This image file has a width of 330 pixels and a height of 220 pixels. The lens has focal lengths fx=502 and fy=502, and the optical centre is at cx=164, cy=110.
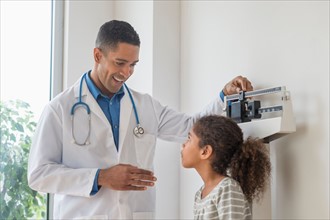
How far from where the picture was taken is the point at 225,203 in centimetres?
159

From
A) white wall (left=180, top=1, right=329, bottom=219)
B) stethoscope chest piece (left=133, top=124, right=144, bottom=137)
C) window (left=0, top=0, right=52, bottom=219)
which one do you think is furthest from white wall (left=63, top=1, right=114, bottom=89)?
stethoscope chest piece (left=133, top=124, right=144, bottom=137)

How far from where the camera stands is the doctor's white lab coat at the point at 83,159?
71.6 inches

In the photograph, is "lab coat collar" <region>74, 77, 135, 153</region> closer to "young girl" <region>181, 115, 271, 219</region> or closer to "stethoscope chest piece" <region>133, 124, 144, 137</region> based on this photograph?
"stethoscope chest piece" <region>133, 124, 144, 137</region>

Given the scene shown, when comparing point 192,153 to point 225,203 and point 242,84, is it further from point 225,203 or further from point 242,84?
point 242,84

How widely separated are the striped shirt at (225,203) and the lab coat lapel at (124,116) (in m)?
0.44

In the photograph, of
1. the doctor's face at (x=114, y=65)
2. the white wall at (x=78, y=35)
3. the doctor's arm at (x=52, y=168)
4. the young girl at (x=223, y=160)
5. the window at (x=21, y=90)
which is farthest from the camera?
the white wall at (x=78, y=35)

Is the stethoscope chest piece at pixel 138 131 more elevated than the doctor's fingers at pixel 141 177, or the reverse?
the stethoscope chest piece at pixel 138 131

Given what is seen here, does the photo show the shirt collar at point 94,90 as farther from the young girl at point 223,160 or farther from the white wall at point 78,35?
the white wall at point 78,35

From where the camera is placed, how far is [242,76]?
2166 mm

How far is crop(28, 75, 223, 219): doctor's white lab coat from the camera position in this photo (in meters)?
1.82

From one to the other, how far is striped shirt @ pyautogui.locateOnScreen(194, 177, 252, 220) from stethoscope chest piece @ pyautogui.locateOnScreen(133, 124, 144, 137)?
44 cm

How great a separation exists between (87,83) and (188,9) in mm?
866

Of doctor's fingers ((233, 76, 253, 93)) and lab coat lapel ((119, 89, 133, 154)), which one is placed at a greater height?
doctor's fingers ((233, 76, 253, 93))

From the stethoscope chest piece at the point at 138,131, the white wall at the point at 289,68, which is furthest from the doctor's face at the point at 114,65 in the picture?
the white wall at the point at 289,68
